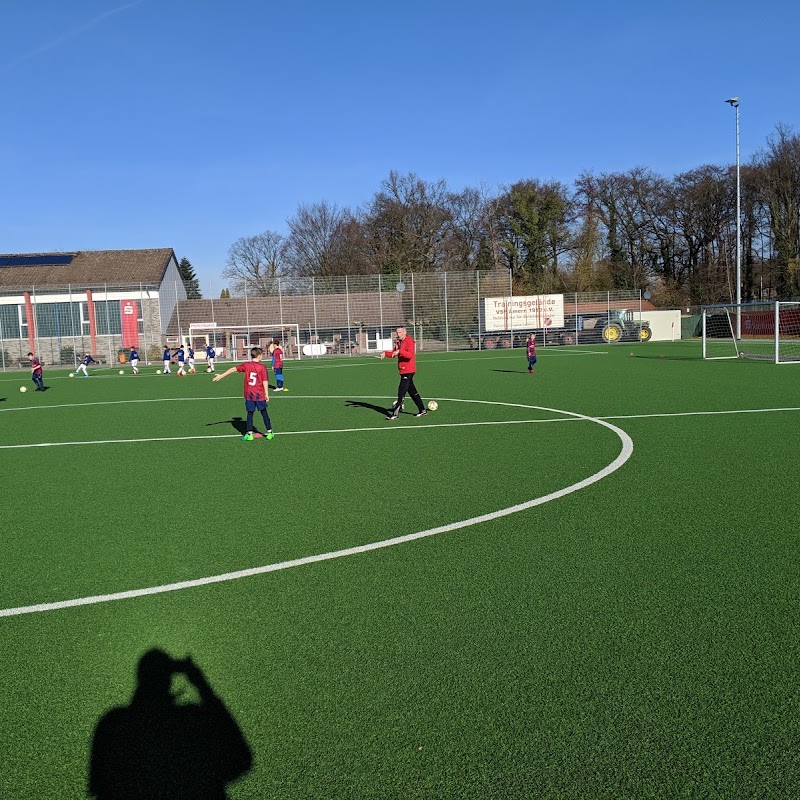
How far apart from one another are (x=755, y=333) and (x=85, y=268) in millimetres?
49140

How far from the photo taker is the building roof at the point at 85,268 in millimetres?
55562

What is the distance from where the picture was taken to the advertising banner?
54312 millimetres

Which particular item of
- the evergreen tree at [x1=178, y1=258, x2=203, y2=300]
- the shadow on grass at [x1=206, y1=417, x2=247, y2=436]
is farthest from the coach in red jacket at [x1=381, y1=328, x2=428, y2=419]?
the evergreen tree at [x1=178, y1=258, x2=203, y2=300]

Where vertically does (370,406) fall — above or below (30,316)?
below

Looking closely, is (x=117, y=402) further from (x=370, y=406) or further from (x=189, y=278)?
(x=189, y=278)

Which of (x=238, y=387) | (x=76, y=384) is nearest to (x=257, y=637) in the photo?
(x=238, y=387)

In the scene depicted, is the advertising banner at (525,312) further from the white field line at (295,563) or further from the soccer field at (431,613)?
the white field line at (295,563)

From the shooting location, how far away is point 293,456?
35.4ft

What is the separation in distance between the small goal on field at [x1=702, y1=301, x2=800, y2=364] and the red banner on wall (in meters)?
37.0

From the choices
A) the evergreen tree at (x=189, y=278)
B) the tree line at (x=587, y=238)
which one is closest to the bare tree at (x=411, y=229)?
the tree line at (x=587, y=238)

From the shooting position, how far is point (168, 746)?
131 inches

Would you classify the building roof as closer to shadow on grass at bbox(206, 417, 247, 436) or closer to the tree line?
the tree line

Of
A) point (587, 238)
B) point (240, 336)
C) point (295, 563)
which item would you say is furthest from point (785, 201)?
point (295, 563)

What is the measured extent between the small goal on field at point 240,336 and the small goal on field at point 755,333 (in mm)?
27849
